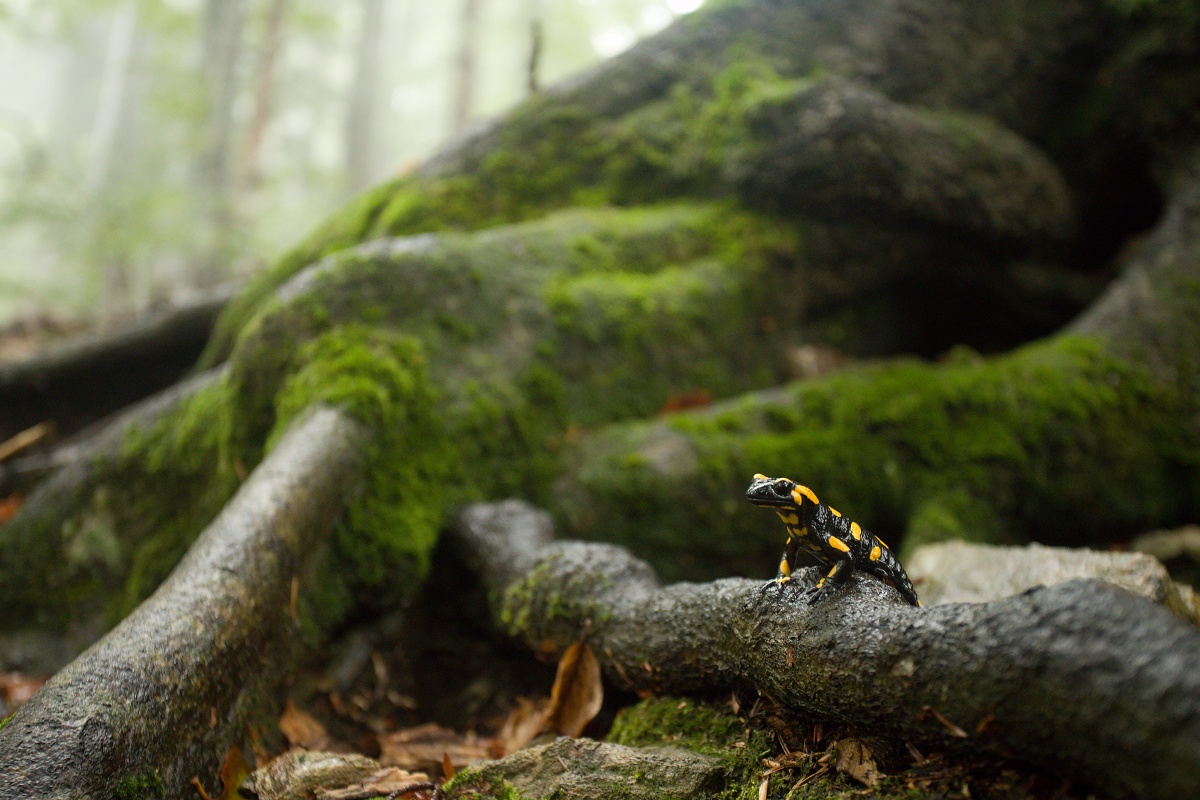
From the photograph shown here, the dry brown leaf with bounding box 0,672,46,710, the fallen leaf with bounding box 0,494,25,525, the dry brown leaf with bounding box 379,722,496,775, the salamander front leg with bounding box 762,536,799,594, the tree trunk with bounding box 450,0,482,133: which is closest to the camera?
the salamander front leg with bounding box 762,536,799,594

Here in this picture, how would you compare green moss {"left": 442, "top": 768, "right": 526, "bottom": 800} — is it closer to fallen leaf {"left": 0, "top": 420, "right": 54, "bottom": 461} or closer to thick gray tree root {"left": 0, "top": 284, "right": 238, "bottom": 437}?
fallen leaf {"left": 0, "top": 420, "right": 54, "bottom": 461}

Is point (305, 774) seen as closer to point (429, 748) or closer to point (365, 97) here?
point (429, 748)

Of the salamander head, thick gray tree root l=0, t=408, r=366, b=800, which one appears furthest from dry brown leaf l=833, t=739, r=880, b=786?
thick gray tree root l=0, t=408, r=366, b=800

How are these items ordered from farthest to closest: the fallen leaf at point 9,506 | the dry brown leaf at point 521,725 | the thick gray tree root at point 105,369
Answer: the thick gray tree root at point 105,369, the fallen leaf at point 9,506, the dry brown leaf at point 521,725

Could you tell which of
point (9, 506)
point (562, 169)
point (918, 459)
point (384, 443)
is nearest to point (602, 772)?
point (384, 443)

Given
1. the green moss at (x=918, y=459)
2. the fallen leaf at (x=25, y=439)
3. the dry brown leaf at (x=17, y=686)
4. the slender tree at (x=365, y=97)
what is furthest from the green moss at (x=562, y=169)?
the slender tree at (x=365, y=97)

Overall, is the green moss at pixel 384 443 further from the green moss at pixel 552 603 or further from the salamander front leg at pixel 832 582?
the salamander front leg at pixel 832 582
